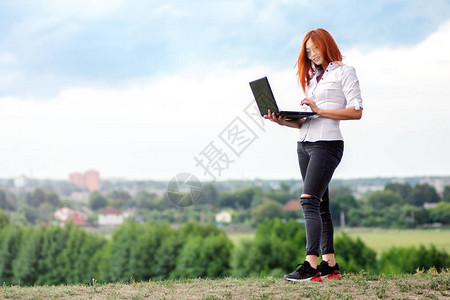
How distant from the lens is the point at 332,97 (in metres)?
5.48

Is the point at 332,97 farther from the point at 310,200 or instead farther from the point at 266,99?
the point at 310,200

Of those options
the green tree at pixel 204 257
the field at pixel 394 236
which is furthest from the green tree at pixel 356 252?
the green tree at pixel 204 257

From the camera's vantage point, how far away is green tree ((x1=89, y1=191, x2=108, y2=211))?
93375 mm

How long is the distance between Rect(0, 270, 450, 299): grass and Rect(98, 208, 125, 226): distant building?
79.2 meters

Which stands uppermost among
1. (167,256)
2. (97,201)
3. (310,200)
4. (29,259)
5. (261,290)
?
(310,200)

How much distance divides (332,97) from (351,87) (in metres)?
0.23

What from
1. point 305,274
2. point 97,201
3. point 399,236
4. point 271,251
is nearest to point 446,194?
point 399,236

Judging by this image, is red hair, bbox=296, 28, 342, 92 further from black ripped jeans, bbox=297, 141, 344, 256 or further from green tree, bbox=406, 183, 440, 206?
green tree, bbox=406, 183, 440, 206

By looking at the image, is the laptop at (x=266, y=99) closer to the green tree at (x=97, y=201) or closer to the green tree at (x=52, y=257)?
the green tree at (x=52, y=257)

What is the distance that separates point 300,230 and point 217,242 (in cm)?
883

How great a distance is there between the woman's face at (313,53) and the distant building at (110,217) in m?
80.8

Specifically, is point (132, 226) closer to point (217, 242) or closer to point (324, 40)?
point (217, 242)

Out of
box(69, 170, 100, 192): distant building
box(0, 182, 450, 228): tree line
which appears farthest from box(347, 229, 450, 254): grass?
box(69, 170, 100, 192): distant building

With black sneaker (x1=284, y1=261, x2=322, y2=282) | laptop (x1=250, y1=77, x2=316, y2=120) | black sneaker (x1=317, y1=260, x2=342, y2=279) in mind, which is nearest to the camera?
laptop (x1=250, y1=77, x2=316, y2=120)
